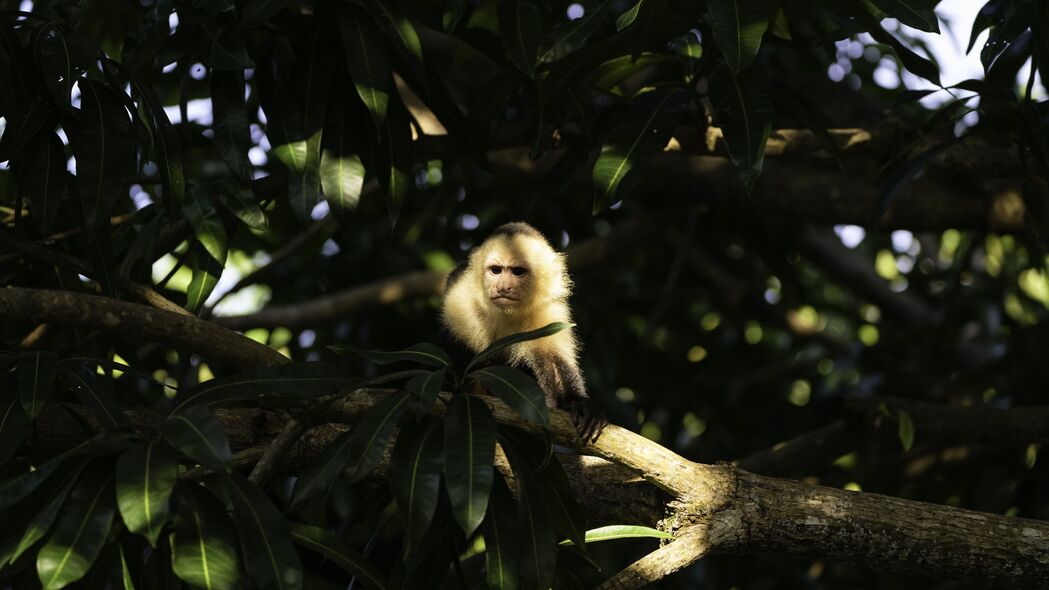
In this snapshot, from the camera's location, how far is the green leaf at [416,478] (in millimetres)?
1650

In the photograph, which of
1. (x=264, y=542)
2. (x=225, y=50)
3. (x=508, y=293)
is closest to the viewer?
(x=264, y=542)

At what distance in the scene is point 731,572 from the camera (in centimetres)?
387

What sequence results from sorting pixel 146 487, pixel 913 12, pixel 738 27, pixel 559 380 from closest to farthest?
pixel 146 487, pixel 738 27, pixel 913 12, pixel 559 380

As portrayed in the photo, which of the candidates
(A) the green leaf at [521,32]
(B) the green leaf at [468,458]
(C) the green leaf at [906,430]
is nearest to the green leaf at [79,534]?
(B) the green leaf at [468,458]

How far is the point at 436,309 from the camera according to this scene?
444 centimetres

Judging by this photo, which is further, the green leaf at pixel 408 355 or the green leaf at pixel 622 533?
the green leaf at pixel 622 533

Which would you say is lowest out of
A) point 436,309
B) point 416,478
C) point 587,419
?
point 436,309

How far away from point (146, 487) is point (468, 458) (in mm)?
474

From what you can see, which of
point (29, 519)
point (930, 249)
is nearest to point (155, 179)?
point (29, 519)

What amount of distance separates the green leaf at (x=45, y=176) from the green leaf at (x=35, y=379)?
0.35m

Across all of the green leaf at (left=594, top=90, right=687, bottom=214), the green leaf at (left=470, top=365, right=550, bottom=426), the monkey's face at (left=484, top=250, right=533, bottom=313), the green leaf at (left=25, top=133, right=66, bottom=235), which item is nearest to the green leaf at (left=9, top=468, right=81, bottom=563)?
the green leaf at (left=470, top=365, right=550, bottom=426)

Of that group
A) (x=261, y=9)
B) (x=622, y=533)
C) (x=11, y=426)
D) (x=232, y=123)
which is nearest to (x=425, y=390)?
(x=622, y=533)

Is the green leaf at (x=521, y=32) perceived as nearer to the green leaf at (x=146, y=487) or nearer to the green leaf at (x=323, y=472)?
the green leaf at (x=323, y=472)

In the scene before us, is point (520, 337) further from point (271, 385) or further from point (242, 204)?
point (242, 204)
